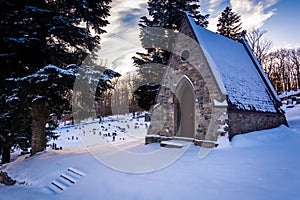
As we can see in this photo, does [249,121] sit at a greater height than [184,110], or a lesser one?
lesser

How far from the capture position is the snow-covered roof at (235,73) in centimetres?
891

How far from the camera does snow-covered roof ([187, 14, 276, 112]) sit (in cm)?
891

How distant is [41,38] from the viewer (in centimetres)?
865

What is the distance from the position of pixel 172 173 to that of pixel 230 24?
77.1ft

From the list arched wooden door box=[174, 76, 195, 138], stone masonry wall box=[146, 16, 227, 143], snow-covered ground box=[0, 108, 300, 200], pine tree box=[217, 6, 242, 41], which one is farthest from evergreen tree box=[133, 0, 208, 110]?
pine tree box=[217, 6, 242, 41]

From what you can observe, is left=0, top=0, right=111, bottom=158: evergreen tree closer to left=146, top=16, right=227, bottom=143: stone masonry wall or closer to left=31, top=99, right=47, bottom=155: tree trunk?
left=31, top=99, right=47, bottom=155: tree trunk

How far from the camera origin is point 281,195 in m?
4.05

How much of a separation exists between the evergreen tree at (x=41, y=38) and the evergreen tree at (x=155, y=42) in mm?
5276

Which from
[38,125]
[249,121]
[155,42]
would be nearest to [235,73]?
[249,121]

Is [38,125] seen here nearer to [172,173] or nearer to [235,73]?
[172,173]

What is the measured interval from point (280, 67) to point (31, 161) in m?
47.4

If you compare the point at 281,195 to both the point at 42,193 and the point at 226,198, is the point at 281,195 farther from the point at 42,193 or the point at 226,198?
the point at 42,193

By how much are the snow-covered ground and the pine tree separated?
18.2 metres

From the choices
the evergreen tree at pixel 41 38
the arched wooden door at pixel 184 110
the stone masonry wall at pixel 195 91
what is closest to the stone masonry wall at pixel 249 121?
the stone masonry wall at pixel 195 91
